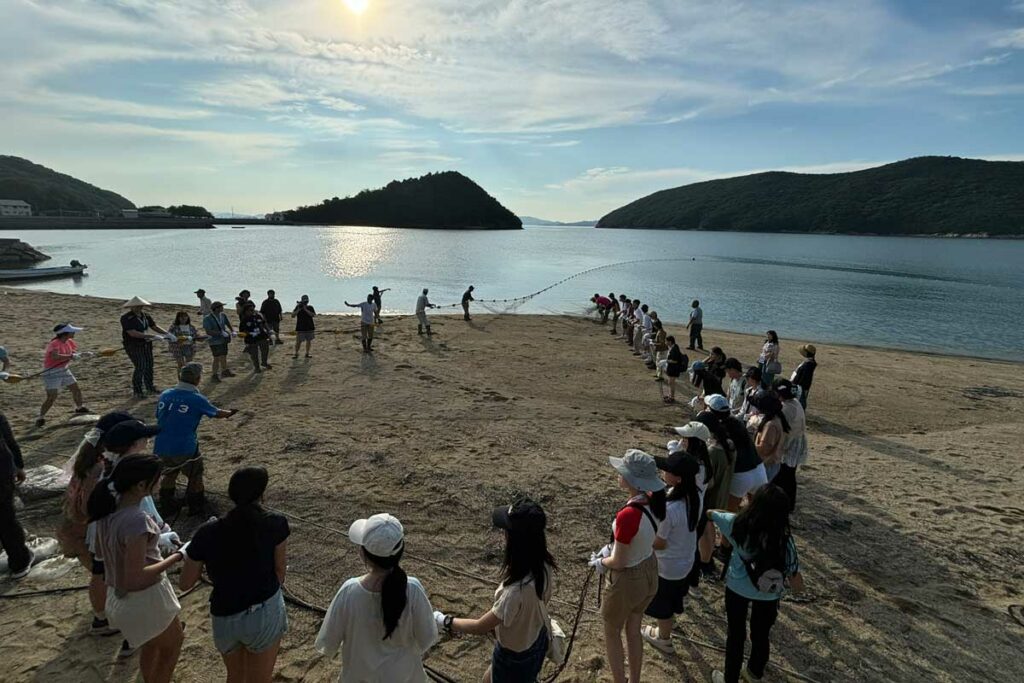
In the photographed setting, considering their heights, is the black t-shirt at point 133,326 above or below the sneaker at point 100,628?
above

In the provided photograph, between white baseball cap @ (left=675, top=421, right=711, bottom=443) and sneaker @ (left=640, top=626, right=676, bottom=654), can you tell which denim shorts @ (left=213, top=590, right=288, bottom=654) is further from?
white baseball cap @ (left=675, top=421, right=711, bottom=443)

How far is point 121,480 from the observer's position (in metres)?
3.08

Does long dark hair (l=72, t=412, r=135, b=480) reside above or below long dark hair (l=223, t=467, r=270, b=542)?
below

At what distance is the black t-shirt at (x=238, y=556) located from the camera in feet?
9.47

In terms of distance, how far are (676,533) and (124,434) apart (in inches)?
166

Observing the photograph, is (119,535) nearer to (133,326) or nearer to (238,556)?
(238,556)

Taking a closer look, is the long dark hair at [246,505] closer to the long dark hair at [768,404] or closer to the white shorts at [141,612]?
the white shorts at [141,612]

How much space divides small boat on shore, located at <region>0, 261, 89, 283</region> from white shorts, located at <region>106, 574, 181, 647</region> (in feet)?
157

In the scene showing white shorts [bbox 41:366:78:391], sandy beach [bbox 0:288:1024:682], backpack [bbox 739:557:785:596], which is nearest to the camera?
backpack [bbox 739:557:785:596]

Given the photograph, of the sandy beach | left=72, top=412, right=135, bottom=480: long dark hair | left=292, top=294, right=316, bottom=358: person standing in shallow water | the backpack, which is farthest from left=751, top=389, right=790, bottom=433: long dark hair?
left=292, top=294, right=316, bottom=358: person standing in shallow water

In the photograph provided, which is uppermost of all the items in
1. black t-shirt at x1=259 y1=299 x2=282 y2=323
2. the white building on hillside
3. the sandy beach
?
the white building on hillside

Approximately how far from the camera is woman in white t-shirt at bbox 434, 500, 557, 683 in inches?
110

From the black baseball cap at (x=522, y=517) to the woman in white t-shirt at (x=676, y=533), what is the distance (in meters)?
1.34

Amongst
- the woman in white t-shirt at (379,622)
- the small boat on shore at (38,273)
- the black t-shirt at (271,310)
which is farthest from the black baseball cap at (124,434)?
the small boat on shore at (38,273)
